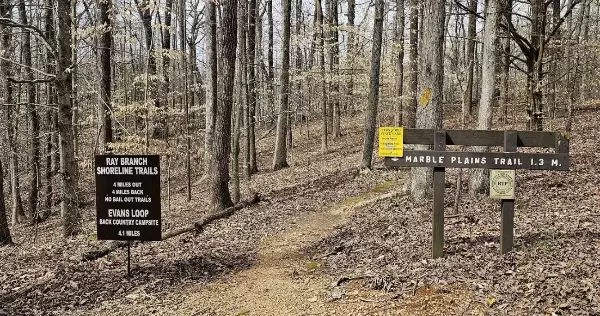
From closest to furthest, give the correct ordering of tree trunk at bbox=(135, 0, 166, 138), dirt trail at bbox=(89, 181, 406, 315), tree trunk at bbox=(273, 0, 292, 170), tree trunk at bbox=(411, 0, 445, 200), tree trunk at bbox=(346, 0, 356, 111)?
1. dirt trail at bbox=(89, 181, 406, 315)
2. tree trunk at bbox=(411, 0, 445, 200)
3. tree trunk at bbox=(135, 0, 166, 138)
4. tree trunk at bbox=(273, 0, 292, 170)
5. tree trunk at bbox=(346, 0, 356, 111)

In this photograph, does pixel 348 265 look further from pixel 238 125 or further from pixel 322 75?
pixel 322 75

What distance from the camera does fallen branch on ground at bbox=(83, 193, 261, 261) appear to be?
8.62m

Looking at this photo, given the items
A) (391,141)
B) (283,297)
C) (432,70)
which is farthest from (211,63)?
(283,297)

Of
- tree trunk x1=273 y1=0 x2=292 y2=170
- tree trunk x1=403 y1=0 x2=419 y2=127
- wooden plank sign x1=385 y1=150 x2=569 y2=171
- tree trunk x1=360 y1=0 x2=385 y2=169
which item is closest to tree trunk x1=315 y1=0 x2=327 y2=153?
tree trunk x1=273 y1=0 x2=292 y2=170

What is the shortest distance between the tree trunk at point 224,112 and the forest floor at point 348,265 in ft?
2.67

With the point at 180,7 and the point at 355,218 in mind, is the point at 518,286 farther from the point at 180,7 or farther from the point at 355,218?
the point at 180,7

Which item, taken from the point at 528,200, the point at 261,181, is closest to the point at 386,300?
the point at 528,200

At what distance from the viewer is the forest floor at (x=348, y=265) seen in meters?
5.62

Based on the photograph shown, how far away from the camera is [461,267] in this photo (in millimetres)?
6332

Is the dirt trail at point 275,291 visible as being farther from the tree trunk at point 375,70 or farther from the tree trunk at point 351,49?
the tree trunk at point 351,49

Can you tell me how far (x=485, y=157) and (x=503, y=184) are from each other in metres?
0.44

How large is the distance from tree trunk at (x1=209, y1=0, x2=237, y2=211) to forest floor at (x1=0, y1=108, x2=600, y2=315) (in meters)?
0.81

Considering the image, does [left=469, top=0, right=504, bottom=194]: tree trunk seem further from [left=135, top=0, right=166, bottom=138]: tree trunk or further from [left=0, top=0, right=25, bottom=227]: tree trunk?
[left=0, top=0, right=25, bottom=227]: tree trunk

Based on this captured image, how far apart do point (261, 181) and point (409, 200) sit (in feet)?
29.1
